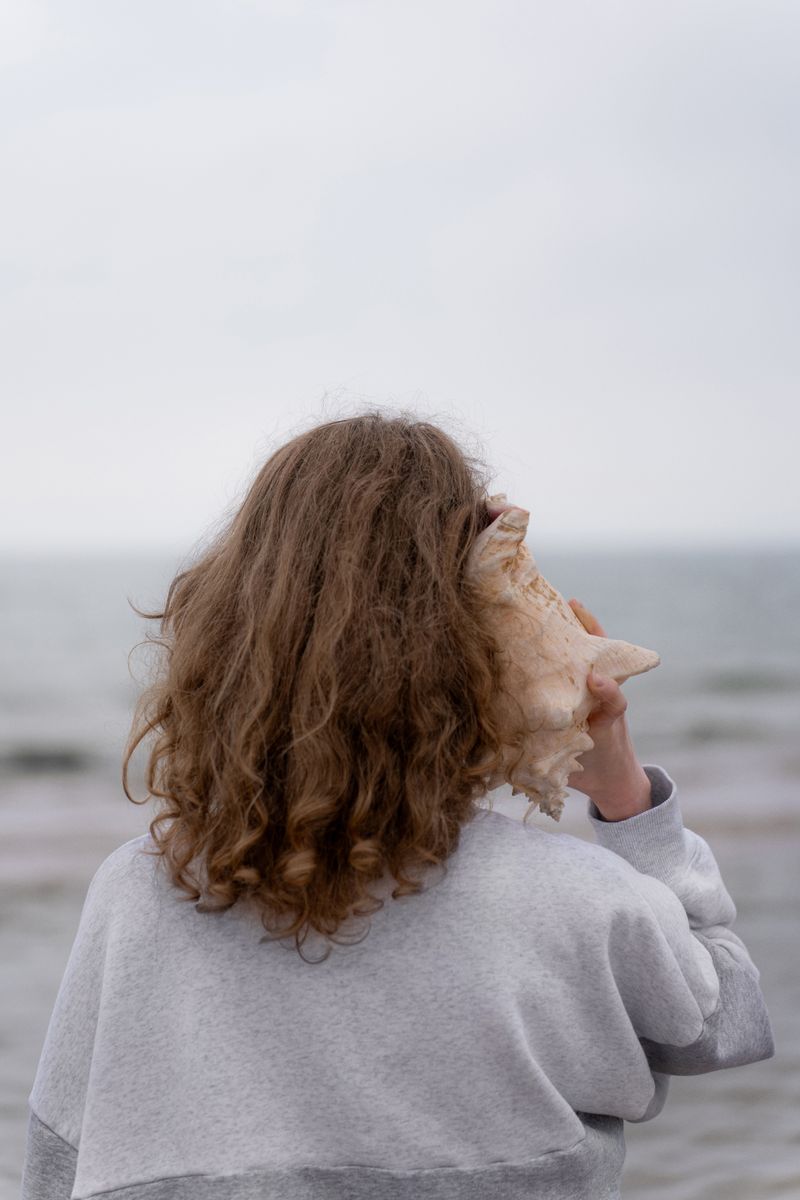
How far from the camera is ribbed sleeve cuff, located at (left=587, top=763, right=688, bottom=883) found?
4.71 feet

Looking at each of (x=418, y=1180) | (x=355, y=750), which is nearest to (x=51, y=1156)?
(x=418, y=1180)

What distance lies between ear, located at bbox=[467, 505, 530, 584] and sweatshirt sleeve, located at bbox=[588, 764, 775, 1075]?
0.37 m

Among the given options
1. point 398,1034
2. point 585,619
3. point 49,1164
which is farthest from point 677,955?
point 49,1164

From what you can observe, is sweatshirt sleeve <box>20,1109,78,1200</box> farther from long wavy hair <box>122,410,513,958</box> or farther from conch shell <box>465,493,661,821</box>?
conch shell <box>465,493,661,821</box>

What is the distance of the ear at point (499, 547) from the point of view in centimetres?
132

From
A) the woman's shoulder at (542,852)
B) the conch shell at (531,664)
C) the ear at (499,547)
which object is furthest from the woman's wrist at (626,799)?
the ear at (499,547)

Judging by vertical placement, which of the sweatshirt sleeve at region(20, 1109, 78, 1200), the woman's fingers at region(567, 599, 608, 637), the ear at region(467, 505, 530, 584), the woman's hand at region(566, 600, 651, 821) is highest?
the ear at region(467, 505, 530, 584)

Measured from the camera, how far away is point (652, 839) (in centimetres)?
145

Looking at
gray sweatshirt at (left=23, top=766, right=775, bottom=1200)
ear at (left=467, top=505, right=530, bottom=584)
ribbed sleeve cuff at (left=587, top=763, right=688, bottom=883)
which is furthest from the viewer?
ribbed sleeve cuff at (left=587, top=763, right=688, bottom=883)

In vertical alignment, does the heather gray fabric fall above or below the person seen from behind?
below

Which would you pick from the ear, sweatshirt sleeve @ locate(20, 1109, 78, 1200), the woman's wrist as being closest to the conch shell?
the ear

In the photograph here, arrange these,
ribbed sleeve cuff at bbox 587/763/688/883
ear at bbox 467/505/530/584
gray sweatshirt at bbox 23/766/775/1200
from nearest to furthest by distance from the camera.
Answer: gray sweatshirt at bbox 23/766/775/1200, ear at bbox 467/505/530/584, ribbed sleeve cuff at bbox 587/763/688/883

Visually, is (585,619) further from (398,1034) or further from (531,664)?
(398,1034)

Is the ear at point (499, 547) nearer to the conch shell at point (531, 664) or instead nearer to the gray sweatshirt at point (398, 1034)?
the conch shell at point (531, 664)
